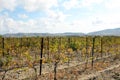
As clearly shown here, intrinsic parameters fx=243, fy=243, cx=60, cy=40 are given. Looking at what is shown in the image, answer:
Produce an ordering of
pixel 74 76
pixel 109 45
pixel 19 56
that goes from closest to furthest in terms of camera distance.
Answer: pixel 74 76, pixel 19 56, pixel 109 45

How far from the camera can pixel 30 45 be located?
25.6 m

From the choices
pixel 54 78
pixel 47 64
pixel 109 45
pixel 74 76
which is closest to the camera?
pixel 54 78

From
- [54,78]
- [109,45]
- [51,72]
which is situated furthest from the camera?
[109,45]

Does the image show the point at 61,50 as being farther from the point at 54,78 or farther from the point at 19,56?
the point at 54,78

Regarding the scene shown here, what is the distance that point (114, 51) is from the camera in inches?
947

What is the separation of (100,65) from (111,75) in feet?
10.9

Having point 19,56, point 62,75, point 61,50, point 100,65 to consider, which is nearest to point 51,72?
point 62,75

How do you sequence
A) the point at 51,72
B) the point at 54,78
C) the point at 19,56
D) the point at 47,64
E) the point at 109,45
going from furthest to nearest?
the point at 109,45 → the point at 19,56 → the point at 47,64 → the point at 51,72 → the point at 54,78

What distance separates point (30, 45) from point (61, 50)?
5501 mm

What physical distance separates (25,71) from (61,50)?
8275 millimetres

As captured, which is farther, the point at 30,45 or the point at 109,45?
the point at 109,45

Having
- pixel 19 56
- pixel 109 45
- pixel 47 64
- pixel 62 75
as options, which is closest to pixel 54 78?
pixel 62 75

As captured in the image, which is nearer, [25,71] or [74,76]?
[74,76]

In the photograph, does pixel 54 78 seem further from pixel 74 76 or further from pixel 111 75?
pixel 111 75
